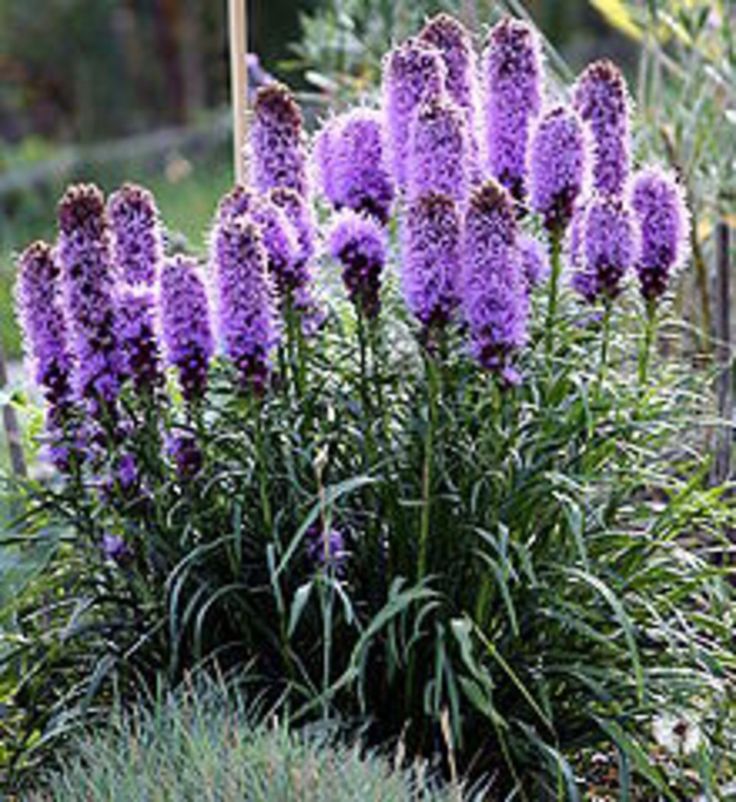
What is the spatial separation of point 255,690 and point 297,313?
0.62m

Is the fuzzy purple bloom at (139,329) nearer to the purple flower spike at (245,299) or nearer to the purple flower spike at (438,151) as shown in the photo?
the purple flower spike at (245,299)

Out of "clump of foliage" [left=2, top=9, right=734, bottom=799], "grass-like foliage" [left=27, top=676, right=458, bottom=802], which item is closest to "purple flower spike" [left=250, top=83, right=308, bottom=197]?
"clump of foliage" [left=2, top=9, right=734, bottom=799]

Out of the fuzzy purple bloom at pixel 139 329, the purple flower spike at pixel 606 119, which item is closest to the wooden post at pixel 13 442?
the fuzzy purple bloom at pixel 139 329

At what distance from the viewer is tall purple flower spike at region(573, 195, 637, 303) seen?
275cm

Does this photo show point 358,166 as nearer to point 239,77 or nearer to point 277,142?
point 277,142

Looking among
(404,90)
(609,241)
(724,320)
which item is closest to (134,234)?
(404,90)

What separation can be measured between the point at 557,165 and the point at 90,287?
2.46ft

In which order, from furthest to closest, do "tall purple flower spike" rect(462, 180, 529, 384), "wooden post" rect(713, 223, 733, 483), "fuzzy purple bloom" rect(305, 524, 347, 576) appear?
"wooden post" rect(713, 223, 733, 483), "fuzzy purple bloom" rect(305, 524, 347, 576), "tall purple flower spike" rect(462, 180, 529, 384)

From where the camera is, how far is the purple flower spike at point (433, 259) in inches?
100

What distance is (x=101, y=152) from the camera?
12.7 m

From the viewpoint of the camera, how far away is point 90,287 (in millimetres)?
2729

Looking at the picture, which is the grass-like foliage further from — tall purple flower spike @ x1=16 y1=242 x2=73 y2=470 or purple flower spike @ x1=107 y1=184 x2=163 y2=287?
purple flower spike @ x1=107 y1=184 x2=163 y2=287

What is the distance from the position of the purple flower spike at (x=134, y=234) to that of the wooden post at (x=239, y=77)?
0.66 m

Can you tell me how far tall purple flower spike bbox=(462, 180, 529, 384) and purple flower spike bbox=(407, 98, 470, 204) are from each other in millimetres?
97
